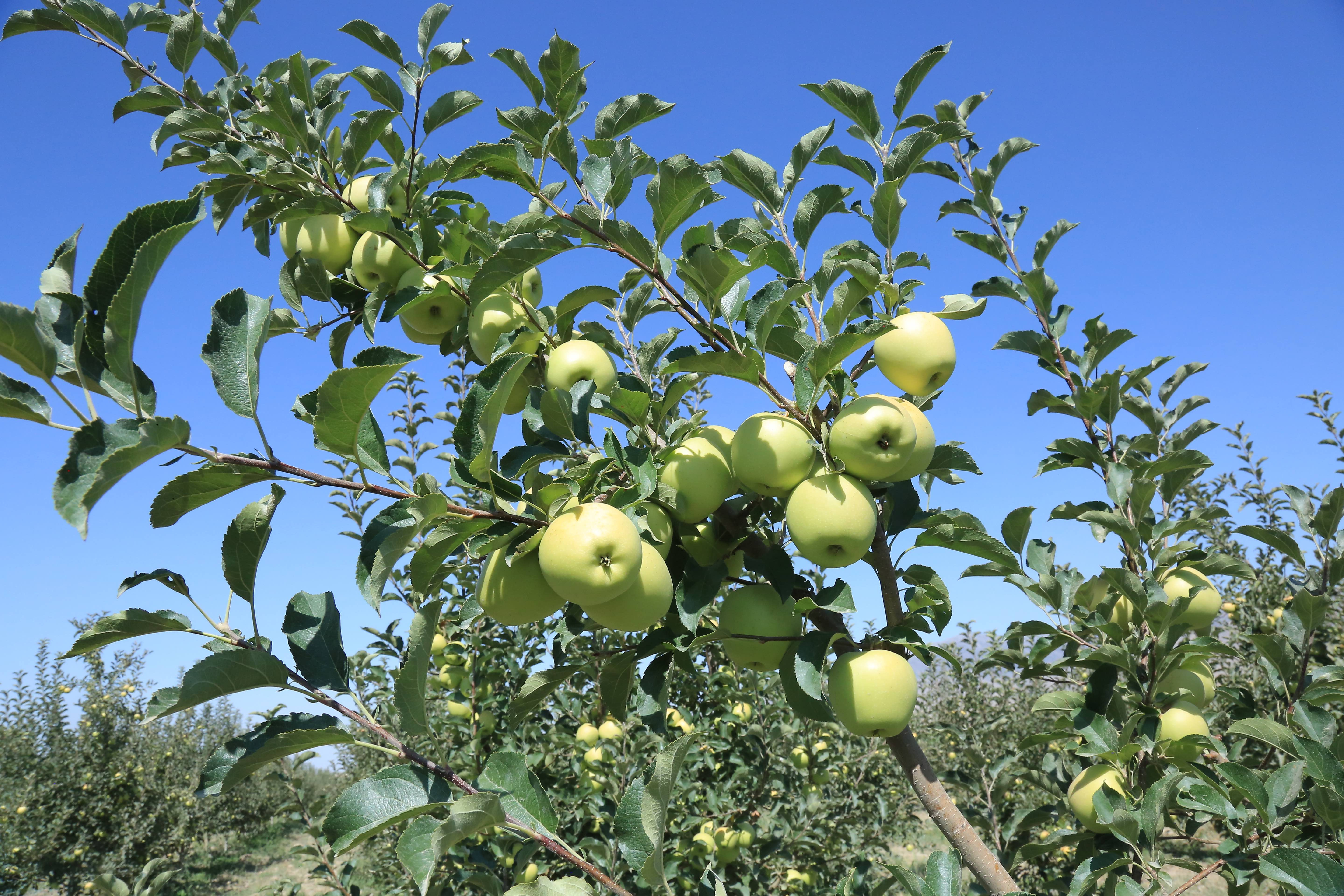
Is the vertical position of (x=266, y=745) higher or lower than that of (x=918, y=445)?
lower

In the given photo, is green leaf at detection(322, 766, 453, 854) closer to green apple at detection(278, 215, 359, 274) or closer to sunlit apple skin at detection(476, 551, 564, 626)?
sunlit apple skin at detection(476, 551, 564, 626)

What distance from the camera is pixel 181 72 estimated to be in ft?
5.86

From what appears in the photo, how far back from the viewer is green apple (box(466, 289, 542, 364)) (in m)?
1.50

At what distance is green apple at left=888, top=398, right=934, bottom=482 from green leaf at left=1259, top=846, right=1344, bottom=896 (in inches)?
31.3

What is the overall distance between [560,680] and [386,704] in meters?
2.89

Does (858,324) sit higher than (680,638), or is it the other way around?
(858,324)

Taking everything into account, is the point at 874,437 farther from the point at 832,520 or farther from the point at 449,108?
the point at 449,108

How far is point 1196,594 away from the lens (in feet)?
6.12

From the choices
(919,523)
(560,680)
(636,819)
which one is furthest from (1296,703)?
(560,680)

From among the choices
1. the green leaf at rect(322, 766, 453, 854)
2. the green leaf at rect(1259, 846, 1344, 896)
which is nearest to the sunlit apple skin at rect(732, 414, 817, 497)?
the green leaf at rect(322, 766, 453, 854)

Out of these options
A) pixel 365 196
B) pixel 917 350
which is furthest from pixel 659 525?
pixel 365 196

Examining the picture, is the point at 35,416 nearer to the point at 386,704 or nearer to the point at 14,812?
the point at 386,704

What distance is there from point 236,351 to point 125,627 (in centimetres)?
46

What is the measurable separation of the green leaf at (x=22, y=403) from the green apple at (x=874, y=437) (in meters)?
1.16
